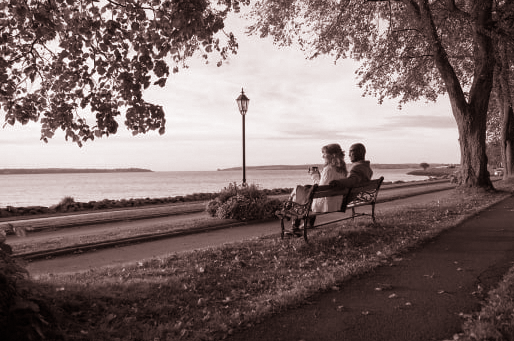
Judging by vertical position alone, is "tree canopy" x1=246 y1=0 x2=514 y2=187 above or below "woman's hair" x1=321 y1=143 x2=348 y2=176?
above

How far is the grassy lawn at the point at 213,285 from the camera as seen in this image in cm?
448

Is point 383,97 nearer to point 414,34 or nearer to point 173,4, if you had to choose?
point 414,34

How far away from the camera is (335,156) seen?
9422 mm

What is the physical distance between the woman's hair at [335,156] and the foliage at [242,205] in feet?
13.4

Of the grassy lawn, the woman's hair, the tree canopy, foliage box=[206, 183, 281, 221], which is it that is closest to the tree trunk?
the tree canopy

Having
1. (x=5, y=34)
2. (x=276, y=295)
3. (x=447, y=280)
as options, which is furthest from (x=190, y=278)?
(x=5, y=34)

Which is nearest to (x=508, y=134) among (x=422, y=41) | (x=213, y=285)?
(x=422, y=41)

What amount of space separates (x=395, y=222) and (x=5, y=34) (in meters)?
8.36

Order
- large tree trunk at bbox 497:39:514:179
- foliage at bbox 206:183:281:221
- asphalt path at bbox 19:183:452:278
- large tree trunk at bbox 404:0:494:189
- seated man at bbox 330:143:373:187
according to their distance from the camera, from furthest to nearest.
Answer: large tree trunk at bbox 497:39:514:179 → large tree trunk at bbox 404:0:494:189 → foliage at bbox 206:183:281:221 → seated man at bbox 330:143:373:187 → asphalt path at bbox 19:183:452:278

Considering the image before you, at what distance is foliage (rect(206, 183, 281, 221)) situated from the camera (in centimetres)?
1296

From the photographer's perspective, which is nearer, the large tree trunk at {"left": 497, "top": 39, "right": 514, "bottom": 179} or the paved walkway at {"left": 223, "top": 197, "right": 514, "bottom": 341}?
the paved walkway at {"left": 223, "top": 197, "right": 514, "bottom": 341}

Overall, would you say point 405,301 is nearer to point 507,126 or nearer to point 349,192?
point 349,192

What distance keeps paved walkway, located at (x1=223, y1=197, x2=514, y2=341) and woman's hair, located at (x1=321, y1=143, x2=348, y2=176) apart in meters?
2.26

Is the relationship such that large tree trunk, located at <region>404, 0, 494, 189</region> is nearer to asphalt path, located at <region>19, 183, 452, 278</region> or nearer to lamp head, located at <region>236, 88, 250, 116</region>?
lamp head, located at <region>236, 88, 250, 116</region>
